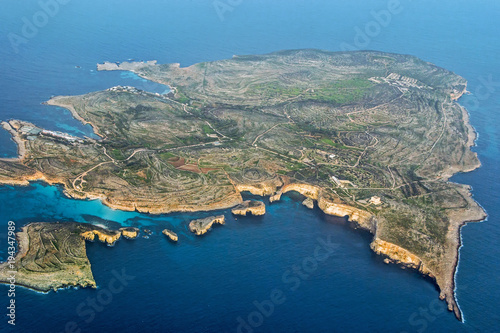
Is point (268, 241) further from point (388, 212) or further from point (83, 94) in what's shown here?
point (83, 94)

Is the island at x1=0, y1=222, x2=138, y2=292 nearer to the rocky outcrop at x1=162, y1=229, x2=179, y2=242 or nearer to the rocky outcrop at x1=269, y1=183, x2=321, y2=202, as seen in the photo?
the rocky outcrop at x1=162, y1=229, x2=179, y2=242

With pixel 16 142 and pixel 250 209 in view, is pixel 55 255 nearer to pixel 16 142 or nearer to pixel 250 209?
pixel 250 209

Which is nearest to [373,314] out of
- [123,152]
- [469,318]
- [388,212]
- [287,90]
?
[469,318]

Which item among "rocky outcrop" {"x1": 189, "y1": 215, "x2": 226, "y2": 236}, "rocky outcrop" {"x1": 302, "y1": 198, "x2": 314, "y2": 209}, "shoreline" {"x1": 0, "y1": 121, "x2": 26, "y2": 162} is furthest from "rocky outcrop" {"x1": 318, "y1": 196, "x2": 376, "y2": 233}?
"shoreline" {"x1": 0, "y1": 121, "x2": 26, "y2": 162}

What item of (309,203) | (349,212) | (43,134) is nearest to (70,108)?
(43,134)

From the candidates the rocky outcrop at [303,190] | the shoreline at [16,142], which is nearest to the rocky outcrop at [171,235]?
the rocky outcrop at [303,190]
